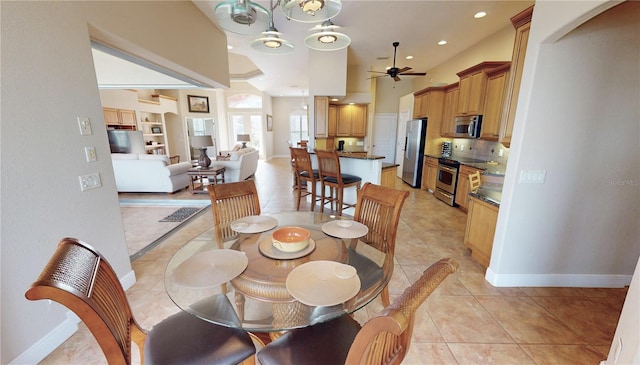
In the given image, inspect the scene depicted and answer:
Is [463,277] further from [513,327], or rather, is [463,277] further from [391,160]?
[391,160]

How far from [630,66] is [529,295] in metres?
1.90

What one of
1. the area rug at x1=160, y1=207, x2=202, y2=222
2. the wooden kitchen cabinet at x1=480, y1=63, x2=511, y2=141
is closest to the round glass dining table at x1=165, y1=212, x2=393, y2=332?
the area rug at x1=160, y1=207, x2=202, y2=222

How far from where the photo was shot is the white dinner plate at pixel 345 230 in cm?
154

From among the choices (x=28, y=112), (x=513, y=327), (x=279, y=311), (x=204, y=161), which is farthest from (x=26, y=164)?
(x=204, y=161)

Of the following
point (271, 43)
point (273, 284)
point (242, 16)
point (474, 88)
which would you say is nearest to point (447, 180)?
point (474, 88)

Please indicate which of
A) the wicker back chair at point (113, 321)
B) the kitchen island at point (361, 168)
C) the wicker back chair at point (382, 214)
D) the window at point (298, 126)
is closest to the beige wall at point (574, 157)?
the wicker back chair at point (382, 214)

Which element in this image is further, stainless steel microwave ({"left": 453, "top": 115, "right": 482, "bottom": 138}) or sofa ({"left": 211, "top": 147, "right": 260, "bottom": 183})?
sofa ({"left": 211, "top": 147, "right": 260, "bottom": 183})

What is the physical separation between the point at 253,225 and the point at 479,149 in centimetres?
469

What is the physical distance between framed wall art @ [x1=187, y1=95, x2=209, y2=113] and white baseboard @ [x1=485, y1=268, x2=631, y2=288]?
1038 centimetres

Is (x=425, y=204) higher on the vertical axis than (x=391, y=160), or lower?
lower

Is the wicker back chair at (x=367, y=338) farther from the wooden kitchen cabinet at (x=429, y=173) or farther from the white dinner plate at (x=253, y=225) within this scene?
the wooden kitchen cabinet at (x=429, y=173)

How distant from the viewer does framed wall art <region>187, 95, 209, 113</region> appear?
30.3 feet

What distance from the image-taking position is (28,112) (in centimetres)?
139

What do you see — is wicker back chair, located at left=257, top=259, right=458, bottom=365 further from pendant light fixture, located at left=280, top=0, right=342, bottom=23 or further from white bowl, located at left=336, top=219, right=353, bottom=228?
pendant light fixture, located at left=280, top=0, right=342, bottom=23
